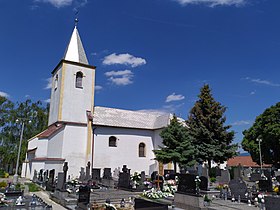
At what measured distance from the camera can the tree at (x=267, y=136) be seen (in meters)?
28.0

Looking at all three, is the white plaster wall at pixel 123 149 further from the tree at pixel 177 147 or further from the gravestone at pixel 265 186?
the gravestone at pixel 265 186

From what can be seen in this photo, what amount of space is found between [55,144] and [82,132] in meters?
2.82

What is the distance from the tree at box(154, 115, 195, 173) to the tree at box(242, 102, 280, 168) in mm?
11896

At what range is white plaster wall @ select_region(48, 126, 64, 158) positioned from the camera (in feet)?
76.6

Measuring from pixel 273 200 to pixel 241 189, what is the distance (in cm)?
472

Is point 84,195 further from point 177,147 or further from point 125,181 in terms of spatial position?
point 177,147

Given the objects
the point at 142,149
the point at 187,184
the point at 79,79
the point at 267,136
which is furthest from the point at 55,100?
the point at 267,136

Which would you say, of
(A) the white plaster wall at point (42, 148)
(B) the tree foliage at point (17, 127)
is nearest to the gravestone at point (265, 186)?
(A) the white plaster wall at point (42, 148)

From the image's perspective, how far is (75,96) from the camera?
25.3 meters

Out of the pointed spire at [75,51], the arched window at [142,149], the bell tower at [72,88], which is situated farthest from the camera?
the arched window at [142,149]

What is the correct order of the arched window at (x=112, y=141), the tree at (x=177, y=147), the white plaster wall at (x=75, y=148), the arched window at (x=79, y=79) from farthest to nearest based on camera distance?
the arched window at (x=79, y=79) < the arched window at (x=112, y=141) < the white plaster wall at (x=75, y=148) < the tree at (x=177, y=147)

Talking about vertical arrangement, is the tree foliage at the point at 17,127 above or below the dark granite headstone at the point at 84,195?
above

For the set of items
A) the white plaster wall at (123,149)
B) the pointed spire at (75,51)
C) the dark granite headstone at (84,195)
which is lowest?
the dark granite headstone at (84,195)

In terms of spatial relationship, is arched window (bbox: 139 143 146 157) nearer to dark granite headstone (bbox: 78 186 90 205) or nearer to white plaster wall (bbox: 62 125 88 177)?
white plaster wall (bbox: 62 125 88 177)
